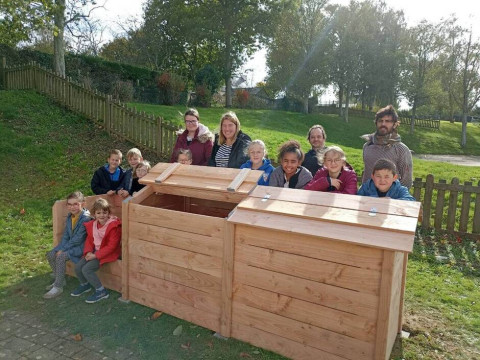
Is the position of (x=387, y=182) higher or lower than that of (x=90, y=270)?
higher

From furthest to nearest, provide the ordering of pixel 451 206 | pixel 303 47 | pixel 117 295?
pixel 303 47, pixel 451 206, pixel 117 295

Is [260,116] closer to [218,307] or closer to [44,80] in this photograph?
[44,80]

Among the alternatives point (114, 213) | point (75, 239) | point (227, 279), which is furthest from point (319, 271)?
point (114, 213)

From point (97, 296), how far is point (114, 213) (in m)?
1.50

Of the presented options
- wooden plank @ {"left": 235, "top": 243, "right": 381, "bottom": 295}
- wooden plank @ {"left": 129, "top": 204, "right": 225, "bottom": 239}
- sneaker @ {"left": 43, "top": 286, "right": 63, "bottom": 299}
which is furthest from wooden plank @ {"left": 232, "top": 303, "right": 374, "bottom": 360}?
sneaker @ {"left": 43, "top": 286, "right": 63, "bottom": 299}

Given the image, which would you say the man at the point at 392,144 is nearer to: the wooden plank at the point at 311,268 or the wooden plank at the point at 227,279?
the wooden plank at the point at 311,268

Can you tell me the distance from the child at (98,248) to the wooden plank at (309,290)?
1790 millimetres

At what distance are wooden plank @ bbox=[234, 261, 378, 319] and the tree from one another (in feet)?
103

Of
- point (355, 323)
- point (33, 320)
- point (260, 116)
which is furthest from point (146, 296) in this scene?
point (260, 116)

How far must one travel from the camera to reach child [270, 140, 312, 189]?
4.05 meters

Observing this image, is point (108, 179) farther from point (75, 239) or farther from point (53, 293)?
point (53, 293)

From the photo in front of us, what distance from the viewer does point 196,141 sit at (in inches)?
216

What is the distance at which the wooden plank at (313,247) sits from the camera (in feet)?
9.45

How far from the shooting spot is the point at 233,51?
34.7 metres
